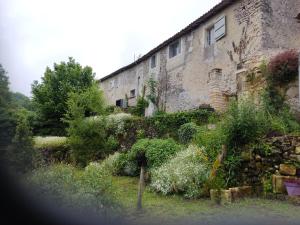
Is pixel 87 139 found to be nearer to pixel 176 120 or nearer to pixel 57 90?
pixel 176 120

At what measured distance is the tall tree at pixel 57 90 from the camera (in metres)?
20.9

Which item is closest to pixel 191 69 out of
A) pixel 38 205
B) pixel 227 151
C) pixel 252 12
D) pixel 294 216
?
pixel 252 12

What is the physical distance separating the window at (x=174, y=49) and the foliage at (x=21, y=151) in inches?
469

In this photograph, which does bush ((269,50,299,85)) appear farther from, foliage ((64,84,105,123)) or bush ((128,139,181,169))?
foliage ((64,84,105,123))

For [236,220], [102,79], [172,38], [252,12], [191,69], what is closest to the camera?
[236,220]

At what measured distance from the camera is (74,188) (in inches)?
210

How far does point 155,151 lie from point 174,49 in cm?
1037

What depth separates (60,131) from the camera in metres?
20.6

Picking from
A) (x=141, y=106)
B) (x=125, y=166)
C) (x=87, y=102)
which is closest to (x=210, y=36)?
(x=141, y=106)

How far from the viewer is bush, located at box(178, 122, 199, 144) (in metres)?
10.8

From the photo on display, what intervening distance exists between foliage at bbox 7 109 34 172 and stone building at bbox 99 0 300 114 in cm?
853

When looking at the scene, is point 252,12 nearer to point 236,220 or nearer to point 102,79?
point 236,220

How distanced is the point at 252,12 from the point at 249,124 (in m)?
6.97

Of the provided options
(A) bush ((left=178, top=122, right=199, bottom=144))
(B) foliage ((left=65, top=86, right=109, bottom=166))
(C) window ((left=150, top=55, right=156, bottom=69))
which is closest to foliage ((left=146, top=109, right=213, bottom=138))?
(A) bush ((left=178, top=122, right=199, bottom=144))
